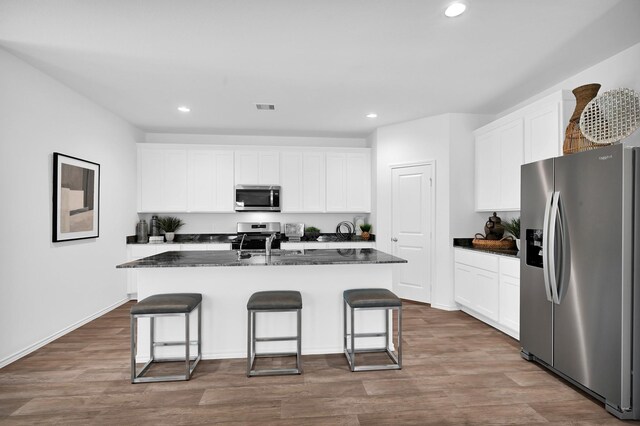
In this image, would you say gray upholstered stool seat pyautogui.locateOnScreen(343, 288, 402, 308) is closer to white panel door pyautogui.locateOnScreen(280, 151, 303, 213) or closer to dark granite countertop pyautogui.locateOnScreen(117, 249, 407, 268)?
dark granite countertop pyautogui.locateOnScreen(117, 249, 407, 268)

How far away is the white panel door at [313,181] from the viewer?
5.88m

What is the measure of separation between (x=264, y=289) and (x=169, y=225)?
3256 mm

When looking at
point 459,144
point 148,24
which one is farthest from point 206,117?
point 459,144

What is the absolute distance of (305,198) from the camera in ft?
19.4

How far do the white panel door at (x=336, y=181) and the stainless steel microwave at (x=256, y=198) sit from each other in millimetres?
912

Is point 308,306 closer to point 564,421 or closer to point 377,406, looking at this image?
A: point 377,406

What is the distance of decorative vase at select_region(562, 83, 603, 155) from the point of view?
114 inches

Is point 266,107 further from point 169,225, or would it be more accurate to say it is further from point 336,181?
point 169,225

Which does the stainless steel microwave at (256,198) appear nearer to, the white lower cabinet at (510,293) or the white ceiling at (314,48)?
the white ceiling at (314,48)

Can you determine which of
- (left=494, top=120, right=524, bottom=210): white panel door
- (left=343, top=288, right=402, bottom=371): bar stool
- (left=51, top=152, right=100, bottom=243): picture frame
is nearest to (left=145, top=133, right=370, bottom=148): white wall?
(left=51, top=152, right=100, bottom=243): picture frame

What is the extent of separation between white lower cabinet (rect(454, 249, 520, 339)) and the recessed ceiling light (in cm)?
234

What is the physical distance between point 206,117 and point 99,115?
1.33m

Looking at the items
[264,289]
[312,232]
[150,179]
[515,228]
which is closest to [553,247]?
[515,228]

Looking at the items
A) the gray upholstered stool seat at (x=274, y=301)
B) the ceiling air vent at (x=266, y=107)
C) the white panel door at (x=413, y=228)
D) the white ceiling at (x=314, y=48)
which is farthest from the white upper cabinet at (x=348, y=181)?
the gray upholstered stool seat at (x=274, y=301)
